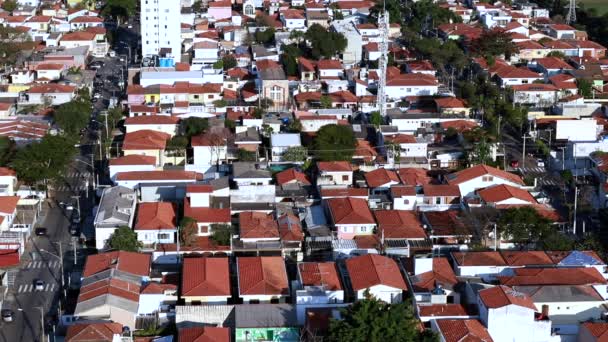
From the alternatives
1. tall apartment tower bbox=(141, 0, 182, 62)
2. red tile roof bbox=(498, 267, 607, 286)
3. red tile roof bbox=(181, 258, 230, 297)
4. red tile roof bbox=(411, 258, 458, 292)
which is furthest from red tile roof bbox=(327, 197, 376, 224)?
tall apartment tower bbox=(141, 0, 182, 62)

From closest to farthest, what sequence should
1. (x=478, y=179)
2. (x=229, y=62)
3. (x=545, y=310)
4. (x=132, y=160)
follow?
(x=545, y=310) → (x=478, y=179) → (x=132, y=160) → (x=229, y=62)

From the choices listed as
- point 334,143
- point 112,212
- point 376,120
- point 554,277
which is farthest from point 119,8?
point 554,277

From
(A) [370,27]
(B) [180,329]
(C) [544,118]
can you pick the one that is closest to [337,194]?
(B) [180,329]

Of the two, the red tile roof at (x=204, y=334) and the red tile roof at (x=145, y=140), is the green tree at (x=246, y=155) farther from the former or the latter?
the red tile roof at (x=204, y=334)

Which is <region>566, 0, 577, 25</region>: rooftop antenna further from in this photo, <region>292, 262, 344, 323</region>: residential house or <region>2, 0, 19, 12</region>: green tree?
<region>292, 262, 344, 323</region>: residential house

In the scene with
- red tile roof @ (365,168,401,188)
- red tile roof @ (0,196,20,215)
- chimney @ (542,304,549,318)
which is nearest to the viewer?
chimney @ (542,304,549,318)

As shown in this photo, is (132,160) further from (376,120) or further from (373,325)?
(373,325)
